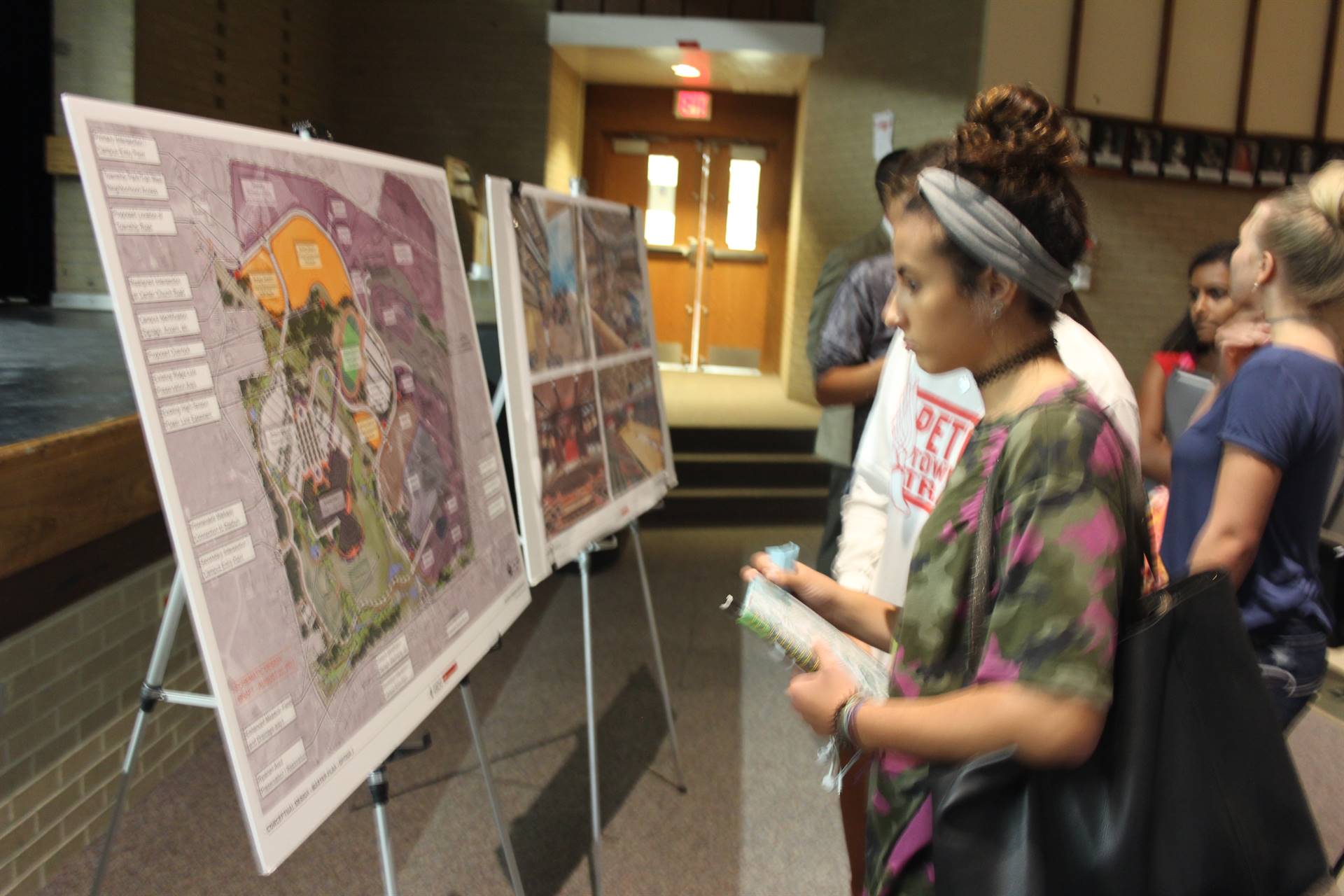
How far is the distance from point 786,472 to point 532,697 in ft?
10.1

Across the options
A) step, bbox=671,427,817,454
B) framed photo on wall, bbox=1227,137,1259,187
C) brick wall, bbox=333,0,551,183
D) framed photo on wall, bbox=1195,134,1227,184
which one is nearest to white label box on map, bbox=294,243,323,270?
step, bbox=671,427,817,454

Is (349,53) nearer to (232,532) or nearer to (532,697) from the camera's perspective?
(532,697)

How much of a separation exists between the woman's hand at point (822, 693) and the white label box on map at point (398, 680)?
56 cm

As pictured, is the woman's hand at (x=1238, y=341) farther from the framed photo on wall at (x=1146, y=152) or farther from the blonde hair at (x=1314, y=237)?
the framed photo on wall at (x=1146, y=152)

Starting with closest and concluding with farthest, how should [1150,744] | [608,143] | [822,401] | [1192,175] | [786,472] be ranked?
[1150,744], [822,401], [1192,175], [786,472], [608,143]

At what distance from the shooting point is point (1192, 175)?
5305 millimetres

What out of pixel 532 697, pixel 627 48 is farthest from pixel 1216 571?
pixel 627 48

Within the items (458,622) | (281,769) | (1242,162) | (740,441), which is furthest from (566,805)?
(1242,162)

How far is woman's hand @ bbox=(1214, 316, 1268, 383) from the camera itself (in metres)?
1.62

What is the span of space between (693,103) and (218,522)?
7.81 m

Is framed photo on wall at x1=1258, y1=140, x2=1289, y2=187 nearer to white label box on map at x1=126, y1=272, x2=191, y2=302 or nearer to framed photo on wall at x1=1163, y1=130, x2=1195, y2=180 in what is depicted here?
framed photo on wall at x1=1163, y1=130, x2=1195, y2=180

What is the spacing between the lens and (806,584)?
1331mm

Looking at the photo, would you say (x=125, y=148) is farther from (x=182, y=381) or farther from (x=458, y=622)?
(x=458, y=622)

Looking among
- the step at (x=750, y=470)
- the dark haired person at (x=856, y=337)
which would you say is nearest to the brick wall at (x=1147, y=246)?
the step at (x=750, y=470)
